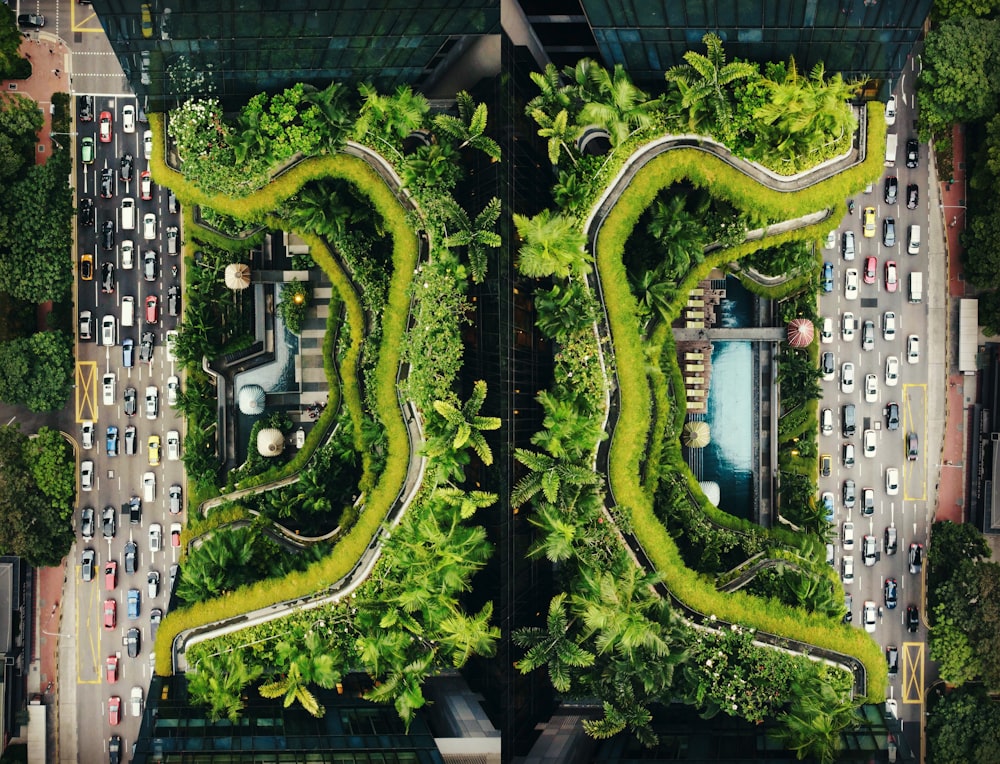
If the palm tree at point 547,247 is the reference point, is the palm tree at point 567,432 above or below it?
below

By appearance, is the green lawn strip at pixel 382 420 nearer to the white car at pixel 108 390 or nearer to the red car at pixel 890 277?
the white car at pixel 108 390

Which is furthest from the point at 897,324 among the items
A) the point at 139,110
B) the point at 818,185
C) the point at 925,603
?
the point at 139,110

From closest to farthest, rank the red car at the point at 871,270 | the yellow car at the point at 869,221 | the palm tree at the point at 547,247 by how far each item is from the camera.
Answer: the palm tree at the point at 547,247
the yellow car at the point at 869,221
the red car at the point at 871,270

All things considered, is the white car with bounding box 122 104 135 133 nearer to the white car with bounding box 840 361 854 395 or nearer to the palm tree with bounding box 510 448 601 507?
the palm tree with bounding box 510 448 601 507

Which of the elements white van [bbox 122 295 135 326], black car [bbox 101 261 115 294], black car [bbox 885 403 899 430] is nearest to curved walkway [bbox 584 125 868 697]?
black car [bbox 885 403 899 430]

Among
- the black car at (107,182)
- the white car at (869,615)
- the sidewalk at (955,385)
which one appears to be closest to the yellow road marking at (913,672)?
the white car at (869,615)

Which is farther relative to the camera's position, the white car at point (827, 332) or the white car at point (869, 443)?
the white car at point (869, 443)
